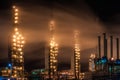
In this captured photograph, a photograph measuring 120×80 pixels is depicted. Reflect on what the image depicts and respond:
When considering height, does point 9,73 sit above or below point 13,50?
below

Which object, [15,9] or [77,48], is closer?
[15,9]

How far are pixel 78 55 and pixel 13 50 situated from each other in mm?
22116

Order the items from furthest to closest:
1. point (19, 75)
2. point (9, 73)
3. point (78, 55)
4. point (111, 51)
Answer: point (78, 55), point (111, 51), point (9, 73), point (19, 75)

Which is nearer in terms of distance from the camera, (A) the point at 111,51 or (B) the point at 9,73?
(B) the point at 9,73

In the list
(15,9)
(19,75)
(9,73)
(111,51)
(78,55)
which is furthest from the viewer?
(78,55)

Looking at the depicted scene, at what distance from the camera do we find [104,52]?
7375 centimetres

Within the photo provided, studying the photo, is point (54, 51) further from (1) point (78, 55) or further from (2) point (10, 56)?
(2) point (10, 56)

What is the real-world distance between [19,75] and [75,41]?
1833 centimetres

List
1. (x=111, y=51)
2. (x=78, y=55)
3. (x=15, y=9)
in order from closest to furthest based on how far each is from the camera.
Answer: (x=15, y=9) < (x=111, y=51) < (x=78, y=55)

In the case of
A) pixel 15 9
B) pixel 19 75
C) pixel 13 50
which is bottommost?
pixel 19 75

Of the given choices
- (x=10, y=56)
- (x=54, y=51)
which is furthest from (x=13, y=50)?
(x=54, y=51)

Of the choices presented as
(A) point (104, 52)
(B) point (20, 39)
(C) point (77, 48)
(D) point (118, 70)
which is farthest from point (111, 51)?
(B) point (20, 39)

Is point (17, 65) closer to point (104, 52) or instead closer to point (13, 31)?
point (13, 31)

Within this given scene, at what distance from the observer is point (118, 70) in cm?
5712
